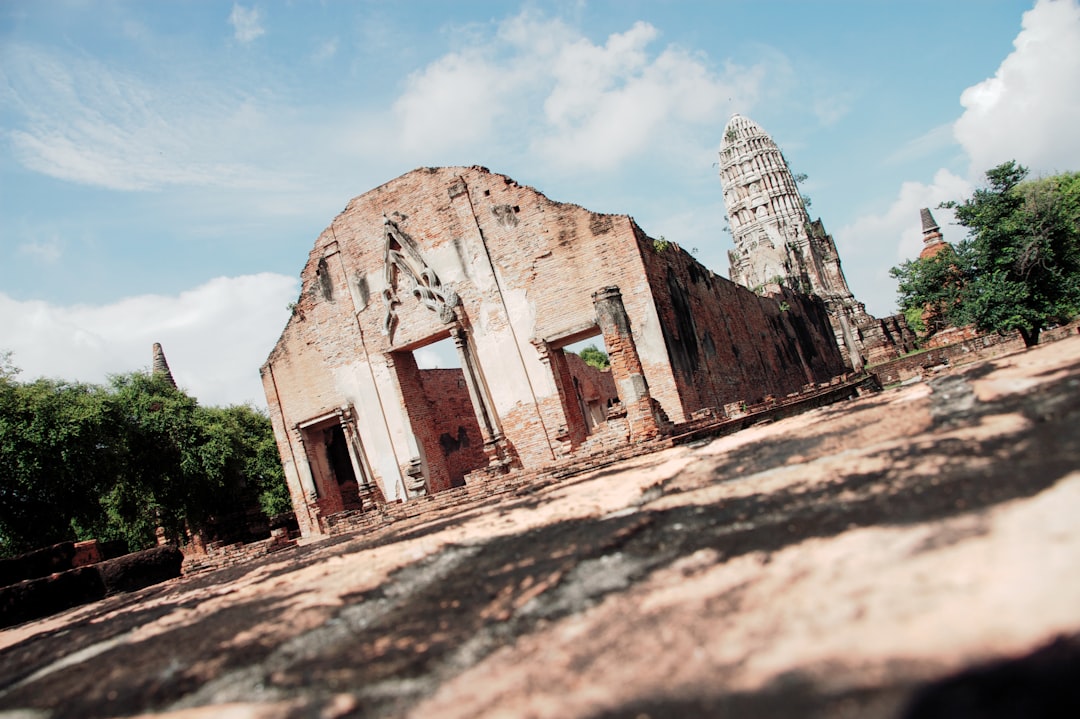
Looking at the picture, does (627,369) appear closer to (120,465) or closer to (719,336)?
(719,336)

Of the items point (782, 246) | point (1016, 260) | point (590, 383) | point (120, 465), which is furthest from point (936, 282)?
point (120, 465)

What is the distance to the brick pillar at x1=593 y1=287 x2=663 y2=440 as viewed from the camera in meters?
9.12

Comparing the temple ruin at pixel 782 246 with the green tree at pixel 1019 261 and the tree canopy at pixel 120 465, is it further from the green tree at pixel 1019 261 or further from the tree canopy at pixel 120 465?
the tree canopy at pixel 120 465

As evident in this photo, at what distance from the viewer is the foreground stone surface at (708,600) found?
160 centimetres

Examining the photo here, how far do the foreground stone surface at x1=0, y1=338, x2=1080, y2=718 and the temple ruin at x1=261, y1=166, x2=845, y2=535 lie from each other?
768cm

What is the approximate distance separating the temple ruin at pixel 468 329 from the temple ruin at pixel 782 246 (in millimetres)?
15056

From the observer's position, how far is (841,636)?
5.43 ft

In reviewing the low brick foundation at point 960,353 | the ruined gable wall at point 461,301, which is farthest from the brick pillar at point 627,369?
the low brick foundation at point 960,353

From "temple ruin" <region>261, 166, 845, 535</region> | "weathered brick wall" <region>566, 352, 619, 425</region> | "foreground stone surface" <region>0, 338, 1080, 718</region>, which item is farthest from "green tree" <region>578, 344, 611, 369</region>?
"foreground stone surface" <region>0, 338, 1080, 718</region>

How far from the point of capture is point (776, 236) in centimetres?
5250

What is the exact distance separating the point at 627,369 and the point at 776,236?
1829 inches

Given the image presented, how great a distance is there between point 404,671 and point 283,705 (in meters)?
0.35

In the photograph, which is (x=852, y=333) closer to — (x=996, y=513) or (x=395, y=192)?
(x=395, y=192)

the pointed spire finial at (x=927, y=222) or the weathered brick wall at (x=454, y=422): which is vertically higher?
the pointed spire finial at (x=927, y=222)
